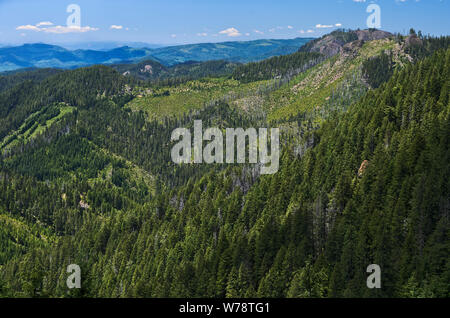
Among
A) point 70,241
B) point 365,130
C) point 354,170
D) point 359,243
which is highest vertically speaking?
point 365,130

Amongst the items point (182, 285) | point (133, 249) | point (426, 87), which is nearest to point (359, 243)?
point (182, 285)

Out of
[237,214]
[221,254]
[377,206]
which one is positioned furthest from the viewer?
[237,214]

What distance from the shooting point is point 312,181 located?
450ft

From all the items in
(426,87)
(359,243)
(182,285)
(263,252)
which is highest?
(426,87)

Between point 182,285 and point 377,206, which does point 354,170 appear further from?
point 182,285

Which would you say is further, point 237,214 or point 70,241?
point 70,241

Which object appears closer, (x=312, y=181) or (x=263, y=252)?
A: (x=263, y=252)

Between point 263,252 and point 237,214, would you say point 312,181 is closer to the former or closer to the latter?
point 237,214

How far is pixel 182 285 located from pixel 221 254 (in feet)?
47.3

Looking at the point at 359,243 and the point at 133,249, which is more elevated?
the point at 359,243
